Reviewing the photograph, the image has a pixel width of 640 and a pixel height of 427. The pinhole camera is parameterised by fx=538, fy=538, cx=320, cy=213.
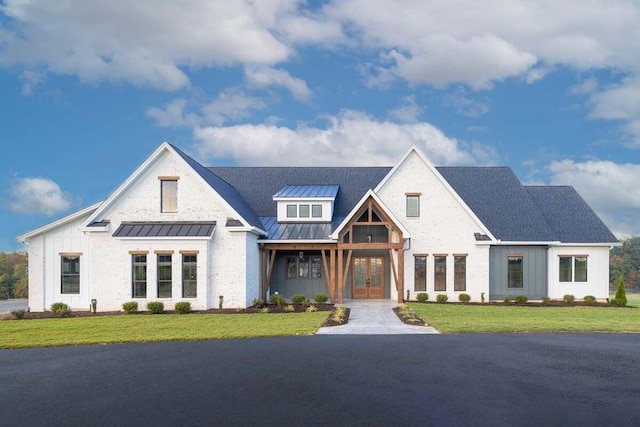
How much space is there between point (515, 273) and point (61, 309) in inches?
855

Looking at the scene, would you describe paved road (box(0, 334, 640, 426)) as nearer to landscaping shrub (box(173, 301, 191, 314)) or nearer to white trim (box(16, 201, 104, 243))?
landscaping shrub (box(173, 301, 191, 314))

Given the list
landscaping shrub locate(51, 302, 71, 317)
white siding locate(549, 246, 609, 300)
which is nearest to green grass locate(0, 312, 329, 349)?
landscaping shrub locate(51, 302, 71, 317)

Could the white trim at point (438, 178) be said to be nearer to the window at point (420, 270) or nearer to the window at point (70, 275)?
the window at point (420, 270)

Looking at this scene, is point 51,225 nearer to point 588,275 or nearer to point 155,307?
point 155,307

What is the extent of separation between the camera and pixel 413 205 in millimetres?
28125

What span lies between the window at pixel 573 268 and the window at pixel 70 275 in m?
24.1

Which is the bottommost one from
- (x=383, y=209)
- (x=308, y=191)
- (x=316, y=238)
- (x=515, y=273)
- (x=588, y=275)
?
(x=588, y=275)

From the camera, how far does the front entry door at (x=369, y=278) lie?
94.8 ft

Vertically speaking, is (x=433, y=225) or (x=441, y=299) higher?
(x=433, y=225)

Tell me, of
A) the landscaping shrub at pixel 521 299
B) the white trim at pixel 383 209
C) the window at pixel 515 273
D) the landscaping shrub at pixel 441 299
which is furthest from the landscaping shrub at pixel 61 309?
the window at pixel 515 273

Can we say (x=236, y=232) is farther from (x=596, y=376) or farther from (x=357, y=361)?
(x=596, y=376)

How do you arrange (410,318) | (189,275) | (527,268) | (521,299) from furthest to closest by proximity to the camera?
(527,268) → (521,299) → (189,275) → (410,318)

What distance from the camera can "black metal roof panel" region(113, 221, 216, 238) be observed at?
76.3ft

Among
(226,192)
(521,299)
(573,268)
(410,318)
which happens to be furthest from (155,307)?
(573,268)
